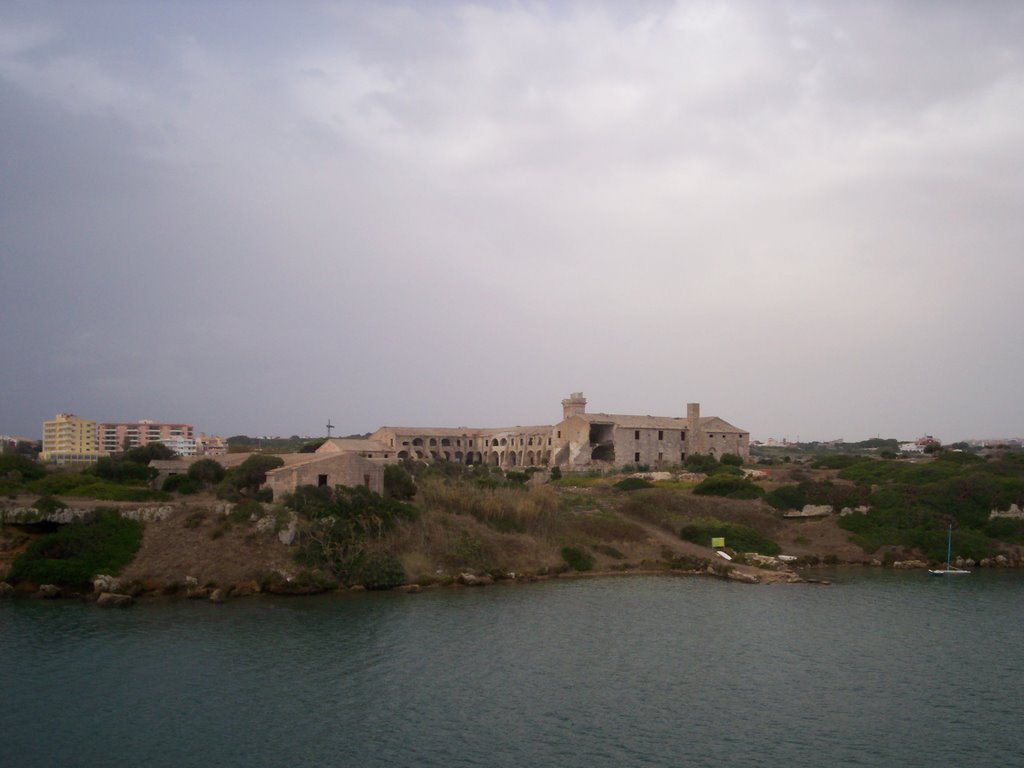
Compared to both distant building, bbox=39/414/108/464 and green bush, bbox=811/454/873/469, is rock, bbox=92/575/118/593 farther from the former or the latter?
distant building, bbox=39/414/108/464

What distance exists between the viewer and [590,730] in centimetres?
1933

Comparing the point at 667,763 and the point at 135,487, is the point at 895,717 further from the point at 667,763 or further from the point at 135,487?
the point at 135,487

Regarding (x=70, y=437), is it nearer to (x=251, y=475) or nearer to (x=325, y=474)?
(x=251, y=475)

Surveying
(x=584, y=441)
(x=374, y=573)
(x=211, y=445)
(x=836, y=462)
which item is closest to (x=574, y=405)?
(x=584, y=441)

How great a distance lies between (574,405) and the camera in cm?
7088

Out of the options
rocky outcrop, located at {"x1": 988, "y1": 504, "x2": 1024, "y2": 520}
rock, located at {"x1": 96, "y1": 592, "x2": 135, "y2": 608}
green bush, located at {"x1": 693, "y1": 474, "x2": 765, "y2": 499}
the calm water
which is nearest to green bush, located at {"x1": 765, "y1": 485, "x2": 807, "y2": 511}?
green bush, located at {"x1": 693, "y1": 474, "x2": 765, "y2": 499}

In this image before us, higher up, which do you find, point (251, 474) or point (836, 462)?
point (836, 462)

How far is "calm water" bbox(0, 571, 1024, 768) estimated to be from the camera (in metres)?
18.2

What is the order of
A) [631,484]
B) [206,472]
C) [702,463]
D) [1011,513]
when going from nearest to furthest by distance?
[206,472], [1011,513], [631,484], [702,463]

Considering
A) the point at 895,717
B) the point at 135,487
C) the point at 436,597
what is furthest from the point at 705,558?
the point at 135,487

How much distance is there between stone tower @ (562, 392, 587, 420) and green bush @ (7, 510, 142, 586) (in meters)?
41.9

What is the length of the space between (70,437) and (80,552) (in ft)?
259

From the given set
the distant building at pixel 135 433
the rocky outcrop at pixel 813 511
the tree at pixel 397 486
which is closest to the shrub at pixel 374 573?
the tree at pixel 397 486

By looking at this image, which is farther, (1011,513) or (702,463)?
(702,463)
